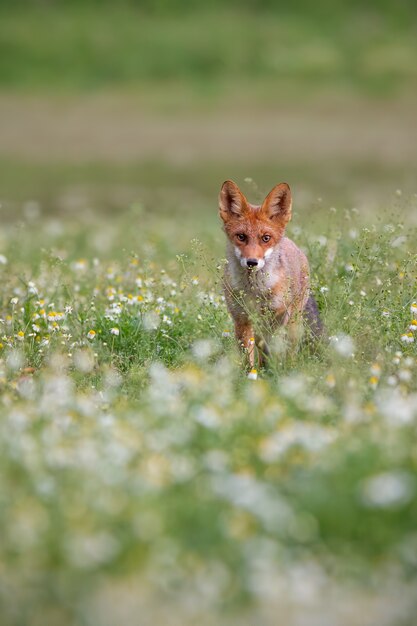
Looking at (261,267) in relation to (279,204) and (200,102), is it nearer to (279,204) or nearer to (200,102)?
(279,204)

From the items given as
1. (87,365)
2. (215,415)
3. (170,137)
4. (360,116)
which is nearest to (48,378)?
(87,365)

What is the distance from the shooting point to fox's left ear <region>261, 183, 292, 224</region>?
7.30m

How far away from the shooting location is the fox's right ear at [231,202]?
7.34 meters

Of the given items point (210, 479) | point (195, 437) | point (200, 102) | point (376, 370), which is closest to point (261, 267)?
point (376, 370)

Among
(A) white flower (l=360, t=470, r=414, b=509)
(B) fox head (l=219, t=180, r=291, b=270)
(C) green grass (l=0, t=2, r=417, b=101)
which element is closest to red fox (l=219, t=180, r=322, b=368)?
(B) fox head (l=219, t=180, r=291, b=270)

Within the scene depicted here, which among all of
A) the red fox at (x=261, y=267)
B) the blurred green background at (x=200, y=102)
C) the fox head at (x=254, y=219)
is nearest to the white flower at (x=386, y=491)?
the red fox at (x=261, y=267)

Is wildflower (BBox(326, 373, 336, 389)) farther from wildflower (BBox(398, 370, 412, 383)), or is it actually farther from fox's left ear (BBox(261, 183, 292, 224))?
fox's left ear (BBox(261, 183, 292, 224))

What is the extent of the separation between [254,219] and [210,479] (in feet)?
10.8

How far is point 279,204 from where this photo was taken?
7371 mm

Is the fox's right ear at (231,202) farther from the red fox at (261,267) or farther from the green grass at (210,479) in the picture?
the green grass at (210,479)

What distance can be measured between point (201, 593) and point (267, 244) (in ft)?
12.6

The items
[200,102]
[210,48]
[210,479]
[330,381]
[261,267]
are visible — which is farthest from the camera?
[210,48]

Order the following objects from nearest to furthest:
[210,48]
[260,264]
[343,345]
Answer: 1. [343,345]
2. [260,264]
3. [210,48]

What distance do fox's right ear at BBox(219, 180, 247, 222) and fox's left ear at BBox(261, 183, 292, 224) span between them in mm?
159
